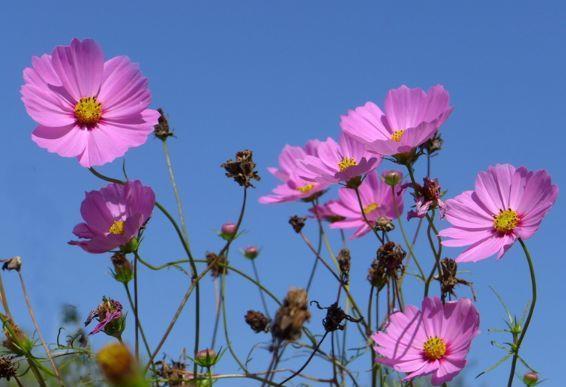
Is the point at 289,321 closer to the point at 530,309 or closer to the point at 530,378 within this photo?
the point at 530,309

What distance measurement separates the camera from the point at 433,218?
4.20 ft

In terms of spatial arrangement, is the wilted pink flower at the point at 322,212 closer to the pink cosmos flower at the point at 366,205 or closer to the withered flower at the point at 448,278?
the pink cosmos flower at the point at 366,205

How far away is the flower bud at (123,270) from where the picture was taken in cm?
127

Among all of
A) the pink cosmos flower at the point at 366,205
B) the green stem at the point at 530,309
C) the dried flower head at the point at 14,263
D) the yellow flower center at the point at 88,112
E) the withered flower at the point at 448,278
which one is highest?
the pink cosmos flower at the point at 366,205

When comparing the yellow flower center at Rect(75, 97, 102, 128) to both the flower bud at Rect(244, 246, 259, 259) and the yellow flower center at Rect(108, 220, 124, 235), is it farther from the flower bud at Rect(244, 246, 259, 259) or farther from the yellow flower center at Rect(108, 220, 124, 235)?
the flower bud at Rect(244, 246, 259, 259)

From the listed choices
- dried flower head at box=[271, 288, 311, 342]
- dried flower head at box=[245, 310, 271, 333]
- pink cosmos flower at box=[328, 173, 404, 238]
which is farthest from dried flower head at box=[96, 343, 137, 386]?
pink cosmos flower at box=[328, 173, 404, 238]

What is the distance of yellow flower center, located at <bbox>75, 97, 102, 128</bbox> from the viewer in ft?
4.25

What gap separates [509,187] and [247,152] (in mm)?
435

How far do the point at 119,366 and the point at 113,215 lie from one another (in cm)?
95

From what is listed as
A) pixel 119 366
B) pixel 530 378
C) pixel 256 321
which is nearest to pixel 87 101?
pixel 256 321

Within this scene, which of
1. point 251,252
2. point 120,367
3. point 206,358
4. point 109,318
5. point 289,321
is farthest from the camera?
point 251,252

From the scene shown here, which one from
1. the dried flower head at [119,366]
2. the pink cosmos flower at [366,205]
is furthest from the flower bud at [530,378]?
the dried flower head at [119,366]

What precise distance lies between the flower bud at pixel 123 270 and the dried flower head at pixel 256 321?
0.23m

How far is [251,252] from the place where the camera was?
2.09 m
